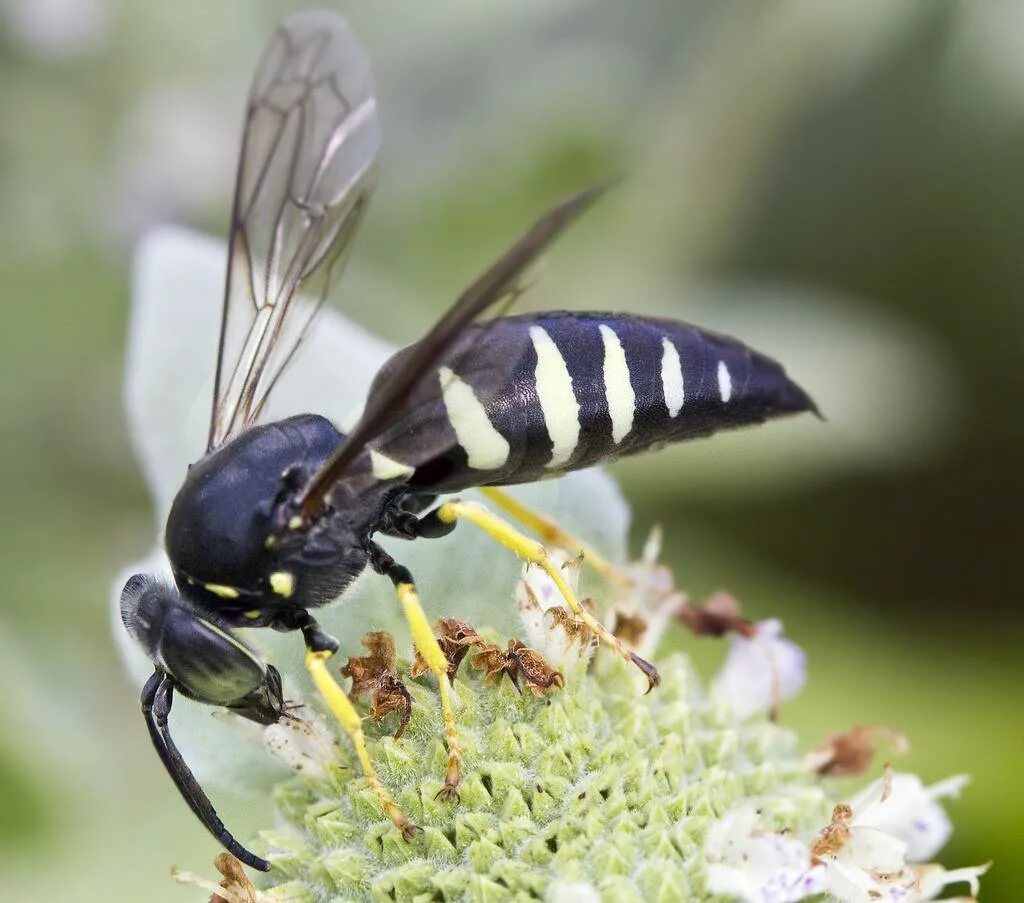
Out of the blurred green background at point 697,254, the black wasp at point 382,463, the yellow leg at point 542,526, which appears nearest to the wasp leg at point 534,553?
the black wasp at point 382,463

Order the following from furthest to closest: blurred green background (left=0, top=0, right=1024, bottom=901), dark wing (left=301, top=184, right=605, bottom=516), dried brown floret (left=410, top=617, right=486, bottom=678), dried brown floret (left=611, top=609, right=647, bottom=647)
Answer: blurred green background (left=0, top=0, right=1024, bottom=901) → dried brown floret (left=611, top=609, right=647, bottom=647) → dried brown floret (left=410, top=617, right=486, bottom=678) → dark wing (left=301, top=184, right=605, bottom=516)

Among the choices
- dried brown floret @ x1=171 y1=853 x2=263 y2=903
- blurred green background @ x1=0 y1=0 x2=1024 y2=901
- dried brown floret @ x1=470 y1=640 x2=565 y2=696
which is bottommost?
dried brown floret @ x1=171 y1=853 x2=263 y2=903

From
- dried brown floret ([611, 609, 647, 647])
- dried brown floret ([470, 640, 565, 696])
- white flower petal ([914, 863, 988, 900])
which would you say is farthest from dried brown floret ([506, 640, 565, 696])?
white flower petal ([914, 863, 988, 900])

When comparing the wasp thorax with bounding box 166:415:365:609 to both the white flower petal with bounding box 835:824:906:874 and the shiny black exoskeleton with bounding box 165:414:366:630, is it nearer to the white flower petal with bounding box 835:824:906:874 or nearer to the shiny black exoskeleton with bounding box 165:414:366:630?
the shiny black exoskeleton with bounding box 165:414:366:630

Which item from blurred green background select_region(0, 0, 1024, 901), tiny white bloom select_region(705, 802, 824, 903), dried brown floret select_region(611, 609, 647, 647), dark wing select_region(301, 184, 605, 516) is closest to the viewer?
dark wing select_region(301, 184, 605, 516)

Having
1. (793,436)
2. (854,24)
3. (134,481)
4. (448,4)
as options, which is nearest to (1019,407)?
(793,436)

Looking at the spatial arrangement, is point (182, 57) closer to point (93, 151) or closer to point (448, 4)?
point (93, 151)
